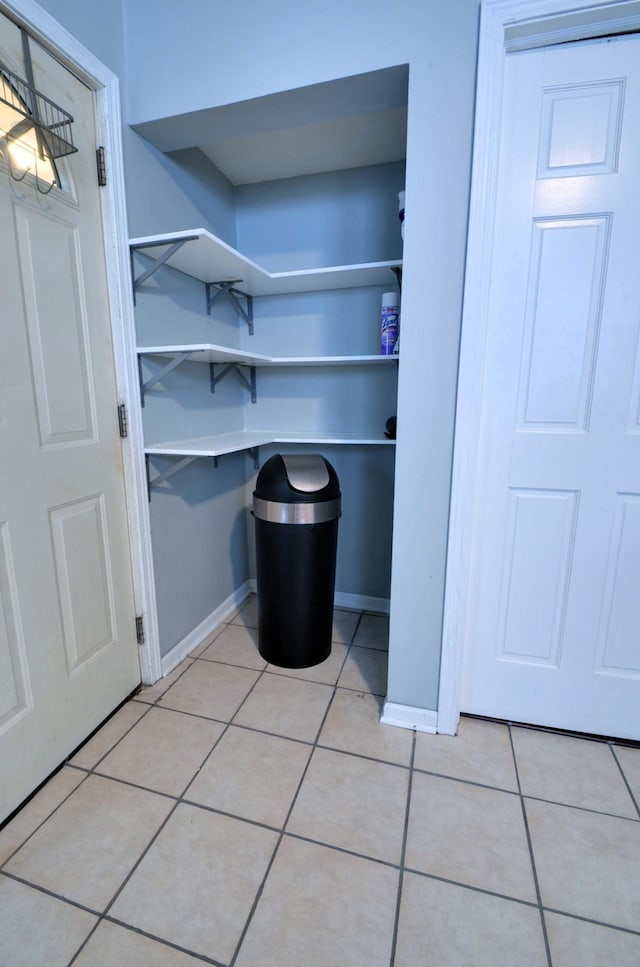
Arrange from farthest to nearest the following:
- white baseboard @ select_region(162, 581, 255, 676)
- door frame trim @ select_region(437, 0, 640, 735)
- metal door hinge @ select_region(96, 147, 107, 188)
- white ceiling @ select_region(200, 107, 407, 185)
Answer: white baseboard @ select_region(162, 581, 255, 676), white ceiling @ select_region(200, 107, 407, 185), metal door hinge @ select_region(96, 147, 107, 188), door frame trim @ select_region(437, 0, 640, 735)

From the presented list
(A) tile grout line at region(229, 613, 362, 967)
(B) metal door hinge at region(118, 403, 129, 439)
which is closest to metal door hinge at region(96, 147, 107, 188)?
(B) metal door hinge at region(118, 403, 129, 439)

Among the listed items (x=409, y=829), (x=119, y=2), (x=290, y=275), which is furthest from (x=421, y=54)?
(x=409, y=829)

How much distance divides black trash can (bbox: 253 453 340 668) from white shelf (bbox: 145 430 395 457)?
16cm

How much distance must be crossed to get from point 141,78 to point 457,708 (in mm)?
2477

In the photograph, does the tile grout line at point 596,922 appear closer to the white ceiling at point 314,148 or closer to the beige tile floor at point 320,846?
the beige tile floor at point 320,846

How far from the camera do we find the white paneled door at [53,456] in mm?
1188

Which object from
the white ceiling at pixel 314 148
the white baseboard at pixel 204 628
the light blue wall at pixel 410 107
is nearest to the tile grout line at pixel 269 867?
the light blue wall at pixel 410 107

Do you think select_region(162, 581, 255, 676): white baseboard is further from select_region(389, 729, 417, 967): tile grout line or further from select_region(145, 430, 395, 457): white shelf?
select_region(389, 729, 417, 967): tile grout line

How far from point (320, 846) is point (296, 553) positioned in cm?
95

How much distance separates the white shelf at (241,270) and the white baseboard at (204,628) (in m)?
1.64

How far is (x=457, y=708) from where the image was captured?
1.56 metres

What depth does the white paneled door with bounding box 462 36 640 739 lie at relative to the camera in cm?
125

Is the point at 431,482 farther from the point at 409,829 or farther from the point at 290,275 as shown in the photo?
the point at 290,275

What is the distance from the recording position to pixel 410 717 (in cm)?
159
